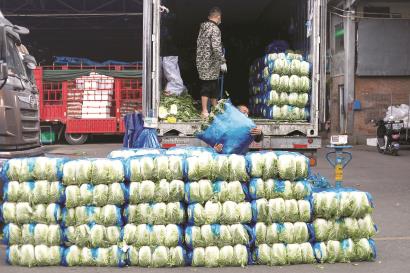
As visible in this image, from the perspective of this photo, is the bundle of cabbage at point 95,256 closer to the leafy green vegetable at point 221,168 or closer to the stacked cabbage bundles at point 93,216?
the stacked cabbage bundles at point 93,216

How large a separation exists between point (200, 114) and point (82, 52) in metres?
22.5

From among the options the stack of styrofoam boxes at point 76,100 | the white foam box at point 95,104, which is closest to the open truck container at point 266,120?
the white foam box at point 95,104

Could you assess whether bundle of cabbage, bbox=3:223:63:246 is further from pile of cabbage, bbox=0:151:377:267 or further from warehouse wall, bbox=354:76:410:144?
warehouse wall, bbox=354:76:410:144

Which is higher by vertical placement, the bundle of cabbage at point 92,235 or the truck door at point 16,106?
the truck door at point 16,106

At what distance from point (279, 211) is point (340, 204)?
0.68 metres

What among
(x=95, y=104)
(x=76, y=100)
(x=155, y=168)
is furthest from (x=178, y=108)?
(x=76, y=100)

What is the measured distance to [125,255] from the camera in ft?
19.7

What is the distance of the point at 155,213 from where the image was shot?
6012 mm

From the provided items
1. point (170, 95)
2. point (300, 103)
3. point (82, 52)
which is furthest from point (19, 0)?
point (300, 103)

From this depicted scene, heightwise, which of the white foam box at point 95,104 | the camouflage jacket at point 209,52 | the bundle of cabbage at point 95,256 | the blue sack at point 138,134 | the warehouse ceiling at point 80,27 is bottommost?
the bundle of cabbage at point 95,256

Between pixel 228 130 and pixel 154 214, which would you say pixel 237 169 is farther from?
pixel 154 214

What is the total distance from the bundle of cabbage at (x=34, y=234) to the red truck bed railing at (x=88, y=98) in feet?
A: 57.6

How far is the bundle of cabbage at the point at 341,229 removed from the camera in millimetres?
6180

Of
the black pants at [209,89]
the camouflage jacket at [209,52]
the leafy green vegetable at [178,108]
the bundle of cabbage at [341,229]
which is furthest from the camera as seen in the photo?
the black pants at [209,89]
